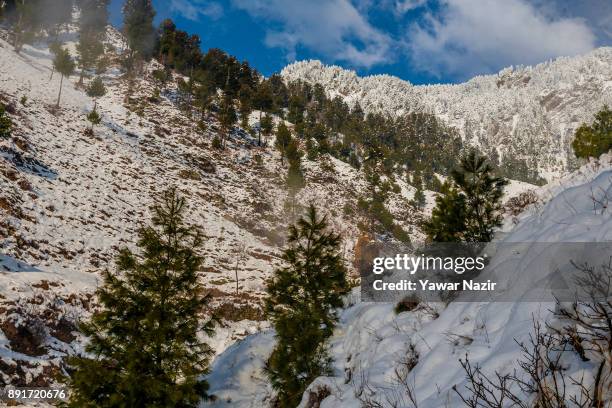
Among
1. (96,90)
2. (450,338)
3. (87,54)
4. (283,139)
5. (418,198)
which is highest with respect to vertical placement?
(87,54)

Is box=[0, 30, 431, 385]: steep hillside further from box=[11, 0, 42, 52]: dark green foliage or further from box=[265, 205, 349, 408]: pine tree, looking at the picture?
box=[11, 0, 42, 52]: dark green foliage

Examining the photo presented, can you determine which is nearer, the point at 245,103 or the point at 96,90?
the point at 96,90

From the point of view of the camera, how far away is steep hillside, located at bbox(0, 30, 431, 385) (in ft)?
66.4

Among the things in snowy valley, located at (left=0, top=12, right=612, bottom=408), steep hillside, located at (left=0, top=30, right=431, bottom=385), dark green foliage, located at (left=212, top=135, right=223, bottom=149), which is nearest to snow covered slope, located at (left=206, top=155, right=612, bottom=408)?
snowy valley, located at (left=0, top=12, right=612, bottom=408)

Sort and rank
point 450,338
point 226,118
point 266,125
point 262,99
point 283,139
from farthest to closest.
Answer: point 262,99, point 266,125, point 283,139, point 226,118, point 450,338

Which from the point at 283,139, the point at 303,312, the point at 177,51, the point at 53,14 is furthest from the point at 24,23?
the point at 303,312

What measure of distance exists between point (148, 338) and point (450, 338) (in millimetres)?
8215

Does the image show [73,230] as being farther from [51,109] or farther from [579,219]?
[579,219]

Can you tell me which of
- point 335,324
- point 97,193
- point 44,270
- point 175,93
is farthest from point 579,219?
point 175,93

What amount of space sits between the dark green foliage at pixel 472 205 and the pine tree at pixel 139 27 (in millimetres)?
78253

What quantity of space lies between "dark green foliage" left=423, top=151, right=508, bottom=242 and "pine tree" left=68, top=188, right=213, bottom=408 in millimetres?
8148

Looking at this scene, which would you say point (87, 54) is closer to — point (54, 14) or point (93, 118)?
point (93, 118)

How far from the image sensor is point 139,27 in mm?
82500

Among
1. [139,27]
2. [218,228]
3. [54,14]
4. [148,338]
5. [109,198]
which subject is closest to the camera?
[148,338]
